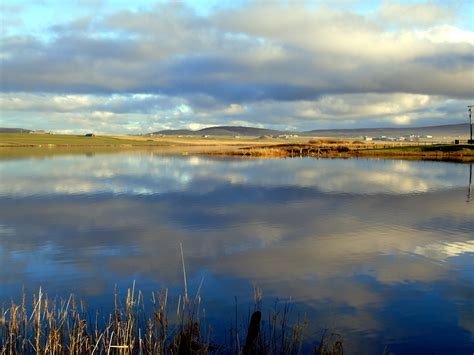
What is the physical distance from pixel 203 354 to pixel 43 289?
6869 millimetres

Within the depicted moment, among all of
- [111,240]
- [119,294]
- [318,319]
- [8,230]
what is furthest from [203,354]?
[8,230]

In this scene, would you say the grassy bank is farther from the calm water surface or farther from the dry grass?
the calm water surface

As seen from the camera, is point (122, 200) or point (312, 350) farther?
point (122, 200)

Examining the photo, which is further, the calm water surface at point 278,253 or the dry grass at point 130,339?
the calm water surface at point 278,253

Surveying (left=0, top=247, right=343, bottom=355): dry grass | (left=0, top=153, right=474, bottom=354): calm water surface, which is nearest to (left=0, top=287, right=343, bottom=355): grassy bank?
(left=0, top=247, right=343, bottom=355): dry grass

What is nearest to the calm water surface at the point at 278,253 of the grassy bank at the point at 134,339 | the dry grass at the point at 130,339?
the grassy bank at the point at 134,339

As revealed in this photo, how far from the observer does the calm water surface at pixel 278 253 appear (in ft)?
36.3

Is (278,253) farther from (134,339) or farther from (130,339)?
(130,339)

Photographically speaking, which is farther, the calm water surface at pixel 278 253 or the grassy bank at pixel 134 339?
→ the calm water surface at pixel 278 253

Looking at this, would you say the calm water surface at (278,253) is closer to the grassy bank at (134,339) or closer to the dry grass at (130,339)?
the grassy bank at (134,339)

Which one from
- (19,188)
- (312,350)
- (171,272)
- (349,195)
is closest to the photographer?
(312,350)

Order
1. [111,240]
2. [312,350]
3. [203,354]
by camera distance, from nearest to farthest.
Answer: [203,354], [312,350], [111,240]

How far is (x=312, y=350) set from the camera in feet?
30.2

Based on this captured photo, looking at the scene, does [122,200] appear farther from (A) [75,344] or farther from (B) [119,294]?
(A) [75,344]
